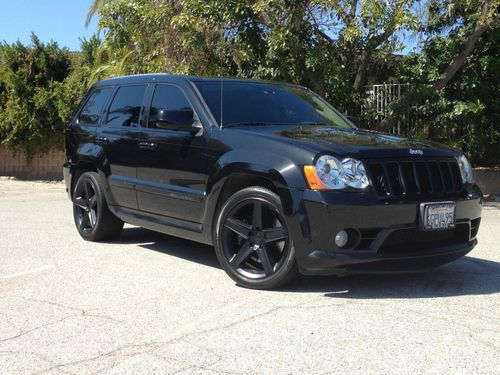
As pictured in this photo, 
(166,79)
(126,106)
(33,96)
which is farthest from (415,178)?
(33,96)

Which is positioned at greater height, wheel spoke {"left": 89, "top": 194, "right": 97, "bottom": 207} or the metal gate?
the metal gate

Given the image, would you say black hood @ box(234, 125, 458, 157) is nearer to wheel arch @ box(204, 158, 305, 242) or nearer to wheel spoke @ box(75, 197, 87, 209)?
wheel arch @ box(204, 158, 305, 242)

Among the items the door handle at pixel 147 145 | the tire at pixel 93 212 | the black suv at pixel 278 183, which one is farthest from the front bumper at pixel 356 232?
the tire at pixel 93 212

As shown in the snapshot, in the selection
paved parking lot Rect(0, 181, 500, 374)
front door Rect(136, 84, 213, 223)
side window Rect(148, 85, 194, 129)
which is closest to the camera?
paved parking lot Rect(0, 181, 500, 374)

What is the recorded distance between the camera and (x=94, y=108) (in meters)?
7.83

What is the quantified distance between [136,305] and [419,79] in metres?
9.02

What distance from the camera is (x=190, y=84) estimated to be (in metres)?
6.29

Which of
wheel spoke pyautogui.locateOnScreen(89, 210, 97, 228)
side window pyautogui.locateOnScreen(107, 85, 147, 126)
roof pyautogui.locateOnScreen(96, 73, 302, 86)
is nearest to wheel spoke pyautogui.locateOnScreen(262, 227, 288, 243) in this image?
roof pyautogui.locateOnScreen(96, 73, 302, 86)

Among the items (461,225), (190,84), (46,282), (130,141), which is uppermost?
(190,84)

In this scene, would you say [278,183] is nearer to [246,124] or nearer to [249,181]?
[249,181]

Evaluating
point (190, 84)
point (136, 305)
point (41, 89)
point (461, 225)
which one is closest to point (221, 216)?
point (136, 305)

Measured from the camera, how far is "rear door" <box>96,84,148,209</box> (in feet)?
22.2

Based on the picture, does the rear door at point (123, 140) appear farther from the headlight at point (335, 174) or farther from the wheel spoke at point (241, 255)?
the headlight at point (335, 174)

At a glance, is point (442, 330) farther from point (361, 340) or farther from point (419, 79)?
point (419, 79)
